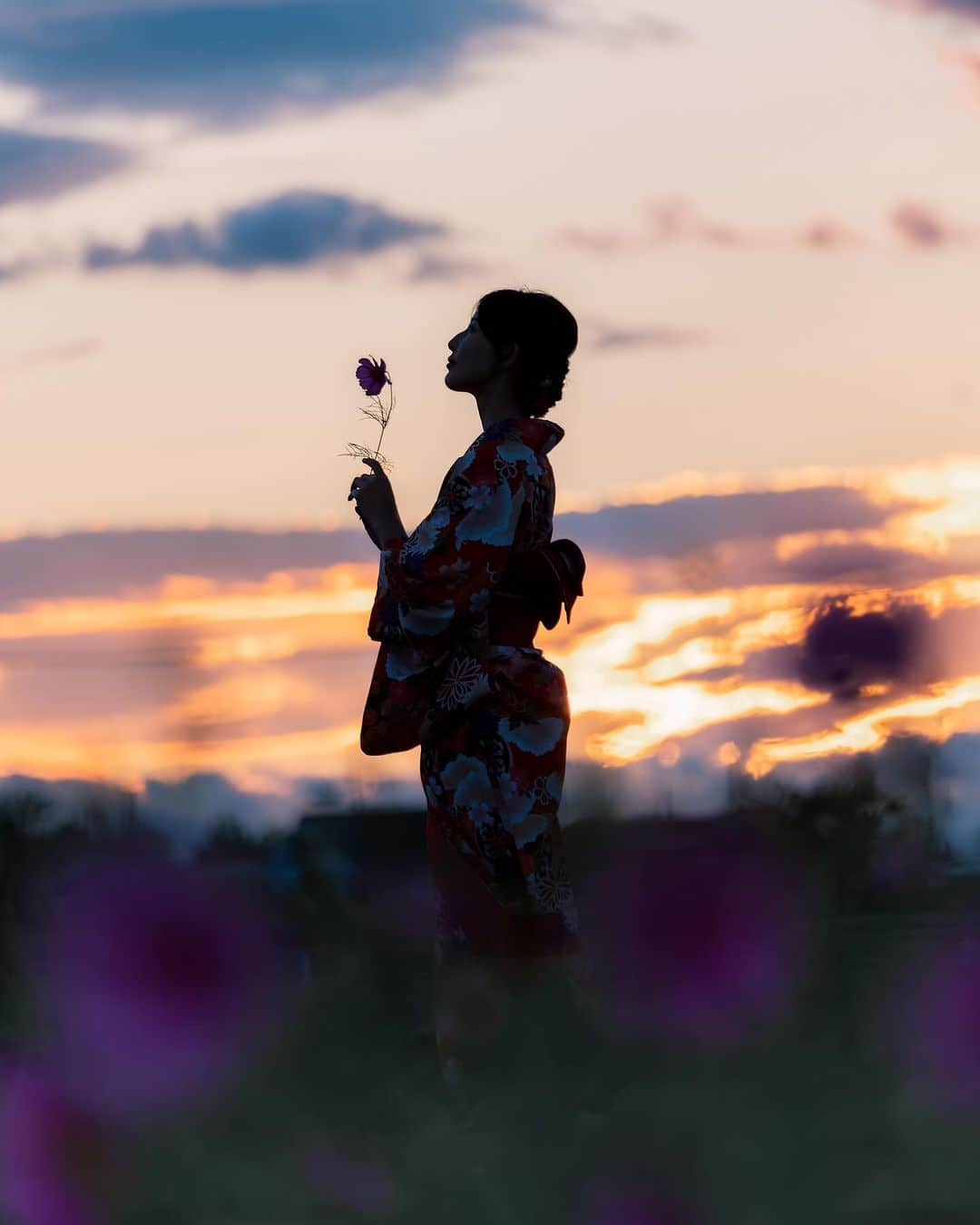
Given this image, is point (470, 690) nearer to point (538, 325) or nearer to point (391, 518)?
point (391, 518)

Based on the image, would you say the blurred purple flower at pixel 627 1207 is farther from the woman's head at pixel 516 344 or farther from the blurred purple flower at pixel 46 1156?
the woman's head at pixel 516 344

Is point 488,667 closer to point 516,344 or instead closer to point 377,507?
point 377,507

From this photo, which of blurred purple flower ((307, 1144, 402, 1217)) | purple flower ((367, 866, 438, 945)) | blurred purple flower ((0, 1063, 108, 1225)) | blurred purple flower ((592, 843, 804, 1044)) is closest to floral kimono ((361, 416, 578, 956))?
blurred purple flower ((307, 1144, 402, 1217))

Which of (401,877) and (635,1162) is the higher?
(401,877)

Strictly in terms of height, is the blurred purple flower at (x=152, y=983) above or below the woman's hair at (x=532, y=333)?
below

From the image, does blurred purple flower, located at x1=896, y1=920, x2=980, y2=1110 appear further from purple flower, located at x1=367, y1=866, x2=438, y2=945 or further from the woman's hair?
the woman's hair

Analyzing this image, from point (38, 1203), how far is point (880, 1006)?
3002 millimetres

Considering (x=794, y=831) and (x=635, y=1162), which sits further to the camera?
(x=794, y=831)

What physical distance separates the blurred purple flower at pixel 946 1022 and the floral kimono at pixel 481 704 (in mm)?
1293

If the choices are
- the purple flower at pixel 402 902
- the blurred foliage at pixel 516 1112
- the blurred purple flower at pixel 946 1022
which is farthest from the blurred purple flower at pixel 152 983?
the blurred purple flower at pixel 946 1022

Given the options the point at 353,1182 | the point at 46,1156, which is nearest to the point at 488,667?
the point at 353,1182

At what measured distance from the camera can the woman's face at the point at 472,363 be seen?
488 centimetres

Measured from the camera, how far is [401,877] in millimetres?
7082

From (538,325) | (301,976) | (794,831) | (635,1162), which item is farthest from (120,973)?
(794,831)
